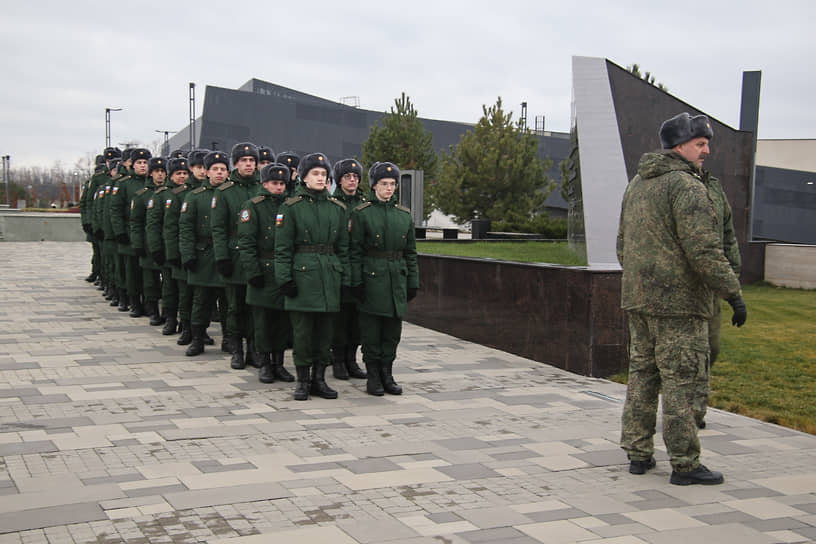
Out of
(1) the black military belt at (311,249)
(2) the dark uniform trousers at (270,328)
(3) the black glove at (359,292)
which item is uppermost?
(1) the black military belt at (311,249)

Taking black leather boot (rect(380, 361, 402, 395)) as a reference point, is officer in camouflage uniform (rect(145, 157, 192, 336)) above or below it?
above

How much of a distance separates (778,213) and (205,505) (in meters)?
33.1

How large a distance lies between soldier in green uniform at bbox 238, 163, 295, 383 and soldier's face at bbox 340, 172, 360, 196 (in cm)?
61

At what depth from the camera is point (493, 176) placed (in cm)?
3491

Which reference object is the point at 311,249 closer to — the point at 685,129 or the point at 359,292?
the point at 359,292

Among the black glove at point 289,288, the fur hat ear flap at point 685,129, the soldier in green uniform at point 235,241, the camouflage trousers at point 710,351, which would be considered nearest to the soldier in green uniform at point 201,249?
the soldier in green uniform at point 235,241

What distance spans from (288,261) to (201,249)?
9.00ft

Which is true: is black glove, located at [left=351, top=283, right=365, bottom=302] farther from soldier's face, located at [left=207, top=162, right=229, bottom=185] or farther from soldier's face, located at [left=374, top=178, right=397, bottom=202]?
soldier's face, located at [left=207, top=162, right=229, bottom=185]

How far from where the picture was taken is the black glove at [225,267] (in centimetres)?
922

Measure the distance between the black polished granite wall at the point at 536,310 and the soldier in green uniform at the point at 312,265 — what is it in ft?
8.49

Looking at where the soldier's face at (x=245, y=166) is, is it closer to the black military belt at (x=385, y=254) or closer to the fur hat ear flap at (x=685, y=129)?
the black military belt at (x=385, y=254)

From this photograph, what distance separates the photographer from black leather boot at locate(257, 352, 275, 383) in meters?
8.66

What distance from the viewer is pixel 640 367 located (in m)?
5.74

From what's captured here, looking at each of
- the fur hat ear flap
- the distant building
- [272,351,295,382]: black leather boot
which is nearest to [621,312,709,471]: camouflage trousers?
the fur hat ear flap
